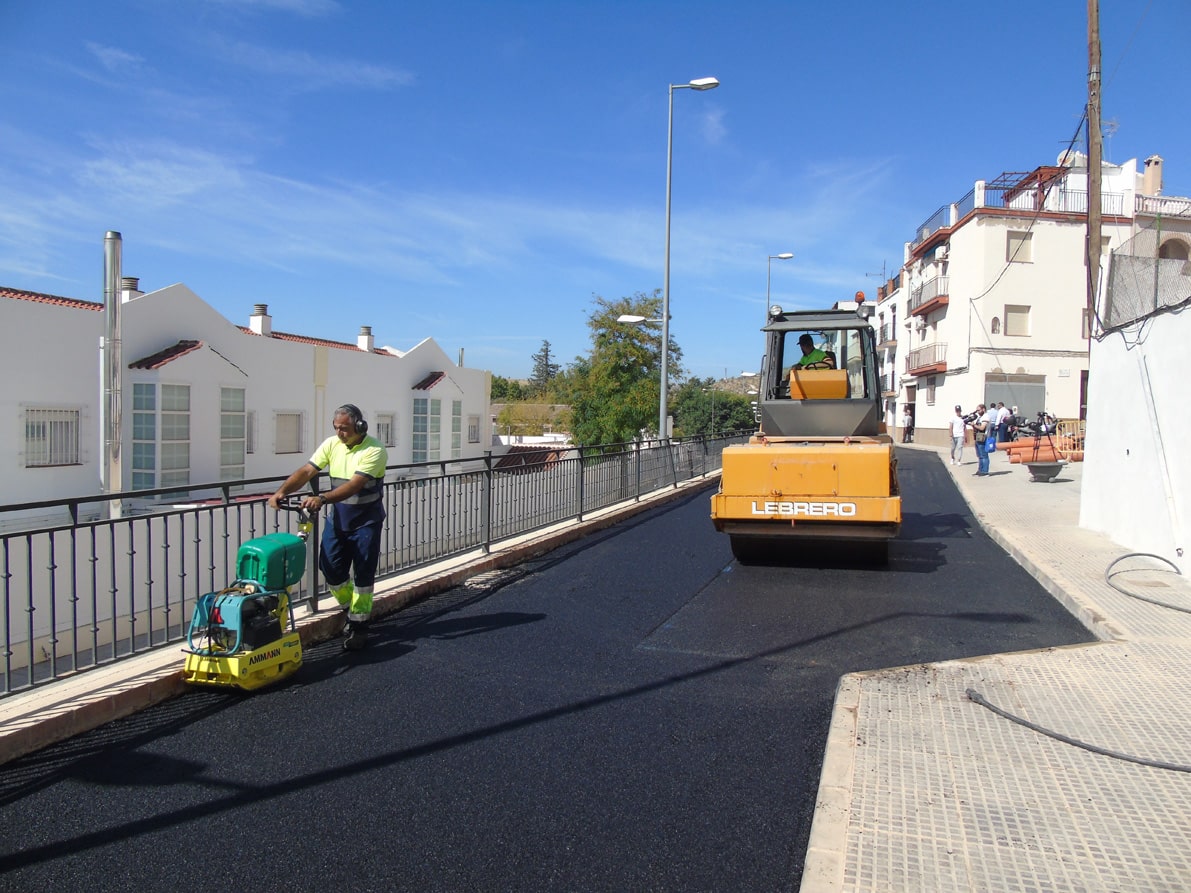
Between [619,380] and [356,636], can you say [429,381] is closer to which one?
[619,380]

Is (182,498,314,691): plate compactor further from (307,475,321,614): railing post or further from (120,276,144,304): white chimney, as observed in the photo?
(120,276,144,304): white chimney

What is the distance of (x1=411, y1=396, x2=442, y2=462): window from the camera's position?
27.2 meters

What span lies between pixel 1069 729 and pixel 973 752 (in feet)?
2.11

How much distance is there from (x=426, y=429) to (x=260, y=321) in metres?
6.79

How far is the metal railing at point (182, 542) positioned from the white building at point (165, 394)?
5.93 feet

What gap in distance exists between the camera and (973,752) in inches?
147

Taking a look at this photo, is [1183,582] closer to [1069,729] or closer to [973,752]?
[1069,729]

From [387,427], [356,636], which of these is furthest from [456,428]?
[356,636]

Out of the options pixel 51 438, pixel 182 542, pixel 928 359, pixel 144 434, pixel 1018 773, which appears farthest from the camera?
pixel 928 359

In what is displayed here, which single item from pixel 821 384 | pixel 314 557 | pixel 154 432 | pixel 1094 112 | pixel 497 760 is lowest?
pixel 497 760

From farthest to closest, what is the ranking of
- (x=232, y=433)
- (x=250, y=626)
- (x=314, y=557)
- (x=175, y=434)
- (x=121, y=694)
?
1. (x=232, y=433)
2. (x=175, y=434)
3. (x=314, y=557)
4. (x=250, y=626)
5. (x=121, y=694)

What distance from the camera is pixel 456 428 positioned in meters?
29.9

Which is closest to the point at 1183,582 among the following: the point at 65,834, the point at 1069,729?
the point at 1069,729

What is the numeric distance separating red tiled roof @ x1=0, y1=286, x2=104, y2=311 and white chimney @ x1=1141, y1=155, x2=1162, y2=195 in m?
41.9
